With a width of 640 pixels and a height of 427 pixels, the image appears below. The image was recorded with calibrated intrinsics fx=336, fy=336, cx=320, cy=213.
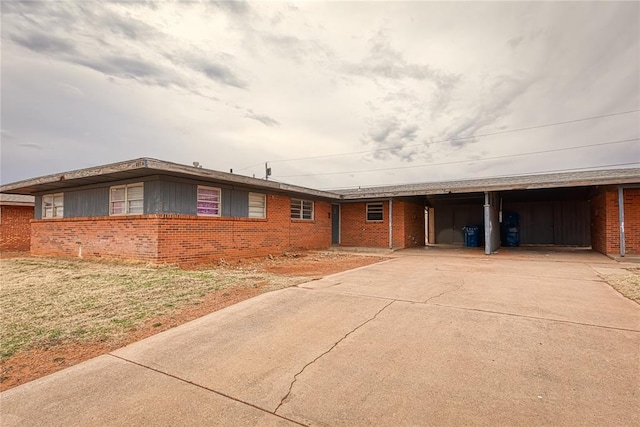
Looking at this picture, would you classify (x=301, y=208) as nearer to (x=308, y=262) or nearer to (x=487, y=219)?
(x=308, y=262)

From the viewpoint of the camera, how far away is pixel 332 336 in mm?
4297

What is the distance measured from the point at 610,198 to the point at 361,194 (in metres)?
9.85

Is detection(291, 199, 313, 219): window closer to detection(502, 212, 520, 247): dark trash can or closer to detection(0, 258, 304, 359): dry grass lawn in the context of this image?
detection(0, 258, 304, 359): dry grass lawn

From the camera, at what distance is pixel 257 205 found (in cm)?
1378

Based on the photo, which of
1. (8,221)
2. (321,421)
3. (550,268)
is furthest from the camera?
(8,221)

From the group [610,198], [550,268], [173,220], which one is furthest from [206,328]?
[610,198]

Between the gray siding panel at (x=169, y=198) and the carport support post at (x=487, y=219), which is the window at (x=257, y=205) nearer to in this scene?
the gray siding panel at (x=169, y=198)

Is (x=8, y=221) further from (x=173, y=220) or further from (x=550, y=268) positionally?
(x=550, y=268)

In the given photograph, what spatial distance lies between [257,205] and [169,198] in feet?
13.1

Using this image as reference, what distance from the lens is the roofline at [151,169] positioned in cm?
913

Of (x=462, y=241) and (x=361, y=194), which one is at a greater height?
(x=361, y=194)

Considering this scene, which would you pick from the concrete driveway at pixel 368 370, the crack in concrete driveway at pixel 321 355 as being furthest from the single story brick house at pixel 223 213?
the crack in concrete driveway at pixel 321 355

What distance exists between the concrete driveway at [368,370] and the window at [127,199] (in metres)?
7.10

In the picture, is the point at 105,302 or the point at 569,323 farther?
the point at 105,302
